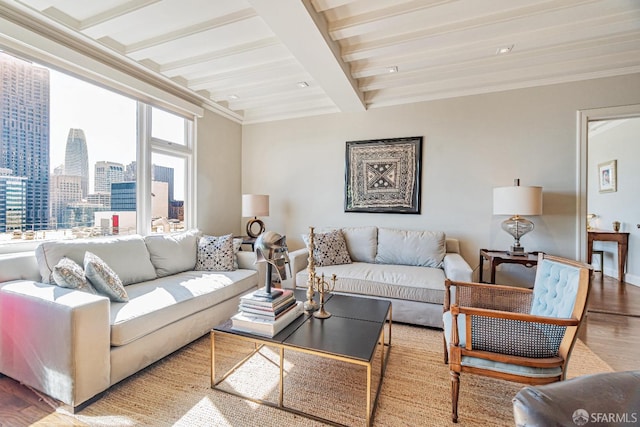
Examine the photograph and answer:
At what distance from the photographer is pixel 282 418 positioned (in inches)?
57.9

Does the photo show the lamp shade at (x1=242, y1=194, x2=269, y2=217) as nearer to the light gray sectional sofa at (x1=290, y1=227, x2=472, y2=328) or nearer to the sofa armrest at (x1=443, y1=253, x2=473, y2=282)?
the light gray sectional sofa at (x1=290, y1=227, x2=472, y2=328)

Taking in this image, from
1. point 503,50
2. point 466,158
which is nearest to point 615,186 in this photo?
point 466,158

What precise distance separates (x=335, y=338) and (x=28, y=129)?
2810 mm

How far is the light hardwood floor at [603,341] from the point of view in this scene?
4.83ft

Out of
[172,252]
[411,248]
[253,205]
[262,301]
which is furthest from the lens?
[253,205]

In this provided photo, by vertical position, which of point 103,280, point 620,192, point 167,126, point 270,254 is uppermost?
point 167,126

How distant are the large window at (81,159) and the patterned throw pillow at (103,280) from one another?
2.74 feet

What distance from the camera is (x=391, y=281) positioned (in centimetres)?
263

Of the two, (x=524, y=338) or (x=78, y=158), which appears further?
(x=78, y=158)

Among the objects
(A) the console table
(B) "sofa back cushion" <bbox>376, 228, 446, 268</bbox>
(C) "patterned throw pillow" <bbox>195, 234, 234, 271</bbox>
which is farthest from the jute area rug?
(A) the console table

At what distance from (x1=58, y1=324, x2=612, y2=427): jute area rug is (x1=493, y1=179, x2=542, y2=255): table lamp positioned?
1174 millimetres

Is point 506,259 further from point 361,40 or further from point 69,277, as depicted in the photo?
point 69,277

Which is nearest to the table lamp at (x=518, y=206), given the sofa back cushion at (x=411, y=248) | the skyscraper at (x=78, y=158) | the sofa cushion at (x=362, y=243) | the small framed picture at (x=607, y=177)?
the sofa back cushion at (x=411, y=248)

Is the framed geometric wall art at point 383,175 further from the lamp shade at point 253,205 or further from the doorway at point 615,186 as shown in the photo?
the doorway at point 615,186
